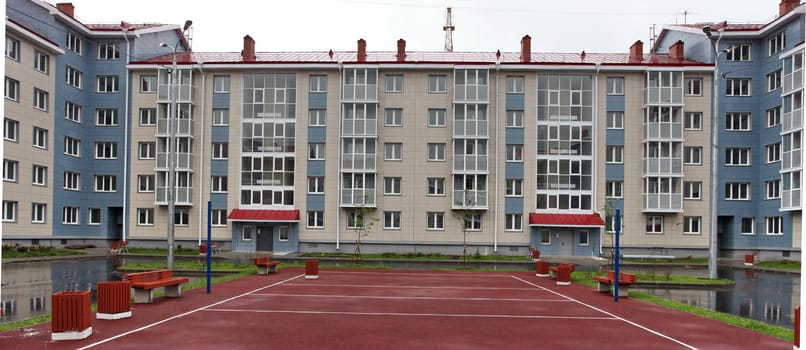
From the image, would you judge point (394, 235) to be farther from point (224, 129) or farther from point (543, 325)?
point (543, 325)

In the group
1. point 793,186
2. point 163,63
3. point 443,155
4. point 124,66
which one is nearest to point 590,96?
point 443,155

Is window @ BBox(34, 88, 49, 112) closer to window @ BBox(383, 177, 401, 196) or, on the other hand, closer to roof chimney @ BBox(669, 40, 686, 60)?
window @ BBox(383, 177, 401, 196)

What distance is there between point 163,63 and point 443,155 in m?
21.4

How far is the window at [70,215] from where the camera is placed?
48188 millimetres

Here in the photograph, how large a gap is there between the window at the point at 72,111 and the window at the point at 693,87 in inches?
1753

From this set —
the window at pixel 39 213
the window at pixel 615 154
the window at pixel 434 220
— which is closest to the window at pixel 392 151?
the window at pixel 434 220

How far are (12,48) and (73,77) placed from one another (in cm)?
766

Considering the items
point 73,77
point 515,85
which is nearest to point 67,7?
point 73,77

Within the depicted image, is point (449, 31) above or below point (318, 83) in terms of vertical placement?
above

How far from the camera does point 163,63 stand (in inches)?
1933

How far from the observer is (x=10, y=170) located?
138 ft

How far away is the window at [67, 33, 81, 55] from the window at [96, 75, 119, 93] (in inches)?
96.7

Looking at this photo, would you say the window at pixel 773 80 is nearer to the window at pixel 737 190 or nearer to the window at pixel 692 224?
the window at pixel 737 190

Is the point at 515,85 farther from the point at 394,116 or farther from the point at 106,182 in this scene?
the point at 106,182
